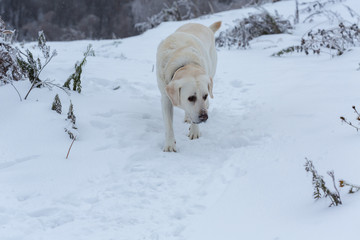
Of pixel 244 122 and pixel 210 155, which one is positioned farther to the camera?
pixel 244 122

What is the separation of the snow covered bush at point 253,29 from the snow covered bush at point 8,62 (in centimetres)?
448

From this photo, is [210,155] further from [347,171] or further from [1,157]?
[1,157]

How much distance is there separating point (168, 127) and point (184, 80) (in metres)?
0.54

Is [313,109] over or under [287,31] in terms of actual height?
over

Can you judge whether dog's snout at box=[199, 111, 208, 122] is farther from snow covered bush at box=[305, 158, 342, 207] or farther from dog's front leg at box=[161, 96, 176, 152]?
snow covered bush at box=[305, 158, 342, 207]

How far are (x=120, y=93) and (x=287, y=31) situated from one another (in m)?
4.49

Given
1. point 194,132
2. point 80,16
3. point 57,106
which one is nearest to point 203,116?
point 194,132

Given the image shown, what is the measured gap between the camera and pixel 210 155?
129 inches

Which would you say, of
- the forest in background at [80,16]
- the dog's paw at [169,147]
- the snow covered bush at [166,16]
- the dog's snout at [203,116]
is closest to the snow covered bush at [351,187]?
the dog's snout at [203,116]

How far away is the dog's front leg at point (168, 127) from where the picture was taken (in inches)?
135

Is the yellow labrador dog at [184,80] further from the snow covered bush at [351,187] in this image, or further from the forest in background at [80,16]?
the forest in background at [80,16]

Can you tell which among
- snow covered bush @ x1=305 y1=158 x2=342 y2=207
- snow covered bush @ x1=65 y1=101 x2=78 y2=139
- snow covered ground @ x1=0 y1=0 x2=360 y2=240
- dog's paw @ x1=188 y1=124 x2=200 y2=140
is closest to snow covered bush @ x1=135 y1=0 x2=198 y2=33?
snow covered ground @ x1=0 y1=0 x2=360 y2=240

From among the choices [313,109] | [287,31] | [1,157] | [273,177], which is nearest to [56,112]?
[1,157]

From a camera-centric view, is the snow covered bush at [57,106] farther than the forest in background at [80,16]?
No
